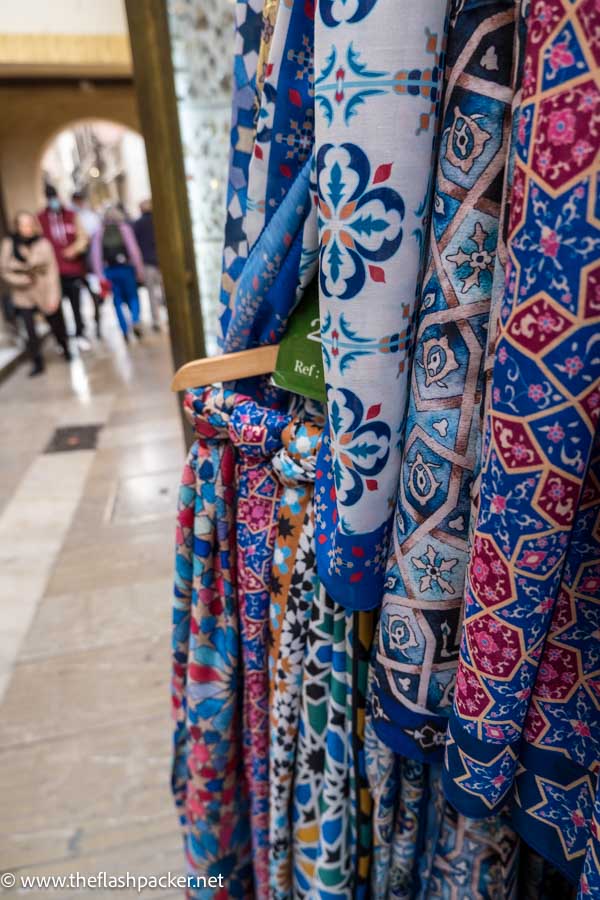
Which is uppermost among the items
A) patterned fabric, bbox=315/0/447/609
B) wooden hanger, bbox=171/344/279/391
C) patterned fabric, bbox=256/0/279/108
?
patterned fabric, bbox=256/0/279/108

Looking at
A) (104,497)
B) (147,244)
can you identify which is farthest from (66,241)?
(104,497)

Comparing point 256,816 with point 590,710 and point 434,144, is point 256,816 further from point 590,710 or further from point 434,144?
point 434,144

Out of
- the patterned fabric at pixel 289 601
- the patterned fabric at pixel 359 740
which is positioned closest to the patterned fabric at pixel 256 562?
the patterned fabric at pixel 289 601

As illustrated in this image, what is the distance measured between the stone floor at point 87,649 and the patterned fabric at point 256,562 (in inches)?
22.4

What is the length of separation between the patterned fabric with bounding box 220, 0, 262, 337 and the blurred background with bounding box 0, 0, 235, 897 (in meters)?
0.48

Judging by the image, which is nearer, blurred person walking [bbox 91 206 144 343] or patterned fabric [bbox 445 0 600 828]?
patterned fabric [bbox 445 0 600 828]

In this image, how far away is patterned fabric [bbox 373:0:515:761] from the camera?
1.02 ft

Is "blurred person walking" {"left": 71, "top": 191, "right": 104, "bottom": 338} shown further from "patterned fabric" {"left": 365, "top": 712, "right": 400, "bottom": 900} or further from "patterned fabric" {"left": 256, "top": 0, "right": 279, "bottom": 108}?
"patterned fabric" {"left": 365, "top": 712, "right": 400, "bottom": 900}

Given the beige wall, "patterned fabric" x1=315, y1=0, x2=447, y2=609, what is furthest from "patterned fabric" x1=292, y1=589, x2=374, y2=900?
the beige wall

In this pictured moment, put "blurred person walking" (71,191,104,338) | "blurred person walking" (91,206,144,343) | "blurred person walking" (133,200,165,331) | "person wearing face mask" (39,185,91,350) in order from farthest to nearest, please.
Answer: "blurred person walking" (71,191,104,338) → "blurred person walking" (133,200,165,331) → "blurred person walking" (91,206,144,343) → "person wearing face mask" (39,185,91,350)

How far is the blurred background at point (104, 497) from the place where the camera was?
986 millimetres

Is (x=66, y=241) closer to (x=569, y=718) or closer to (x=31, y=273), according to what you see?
(x=31, y=273)

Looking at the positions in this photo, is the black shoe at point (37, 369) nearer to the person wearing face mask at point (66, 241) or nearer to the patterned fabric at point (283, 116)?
the person wearing face mask at point (66, 241)

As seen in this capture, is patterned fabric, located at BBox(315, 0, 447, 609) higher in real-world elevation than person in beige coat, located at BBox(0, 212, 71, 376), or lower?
higher
